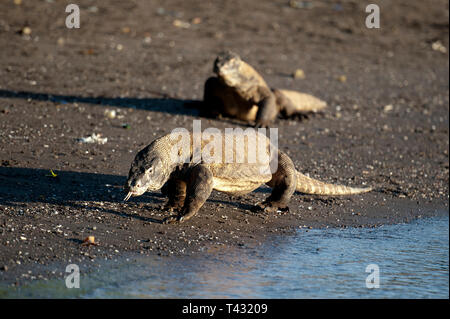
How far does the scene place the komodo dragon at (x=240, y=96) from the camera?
34.1 feet

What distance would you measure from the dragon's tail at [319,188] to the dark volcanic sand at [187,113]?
0.12 m

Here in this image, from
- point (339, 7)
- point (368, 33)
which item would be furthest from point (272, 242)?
point (339, 7)

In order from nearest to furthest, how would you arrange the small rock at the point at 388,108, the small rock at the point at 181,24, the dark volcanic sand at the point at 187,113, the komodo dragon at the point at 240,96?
1. the dark volcanic sand at the point at 187,113
2. the komodo dragon at the point at 240,96
3. the small rock at the point at 388,108
4. the small rock at the point at 181,24

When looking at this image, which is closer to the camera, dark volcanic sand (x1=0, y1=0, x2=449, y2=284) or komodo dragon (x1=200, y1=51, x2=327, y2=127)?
dark volcanic sand (x1=0, y1=0, x2=449, y2=284)

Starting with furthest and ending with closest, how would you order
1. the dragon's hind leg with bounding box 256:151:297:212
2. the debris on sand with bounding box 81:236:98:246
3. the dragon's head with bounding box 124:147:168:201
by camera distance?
the dragon's hind leg with bounding box 256:151:297:212, the dragon's head with bounding box 124:147:168:201, the debris on sand with bounding box 81:236:98:246

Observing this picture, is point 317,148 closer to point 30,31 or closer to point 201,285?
point 201,285

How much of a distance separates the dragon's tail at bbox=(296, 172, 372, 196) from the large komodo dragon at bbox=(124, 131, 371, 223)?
386 mm

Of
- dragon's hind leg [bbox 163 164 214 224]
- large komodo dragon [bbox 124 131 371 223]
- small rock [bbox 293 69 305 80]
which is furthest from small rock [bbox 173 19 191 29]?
dragon's hind leg [bbox 163 164 214 224]

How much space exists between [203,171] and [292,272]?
3.96ft

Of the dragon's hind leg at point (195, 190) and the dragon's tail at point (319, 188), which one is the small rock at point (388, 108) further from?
the dragon's hind leg at point (195, 190)

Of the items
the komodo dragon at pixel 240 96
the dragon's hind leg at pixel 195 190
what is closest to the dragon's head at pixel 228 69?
the komodo dragon at pixel 240 96

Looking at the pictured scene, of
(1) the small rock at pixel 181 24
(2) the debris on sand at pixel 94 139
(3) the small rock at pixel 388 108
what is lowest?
(3) the small rock at pixel 388 108

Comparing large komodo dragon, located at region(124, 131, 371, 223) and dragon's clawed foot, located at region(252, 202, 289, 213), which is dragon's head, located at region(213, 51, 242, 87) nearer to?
large komodo dragon, located at region(124, 131, 371, 223)

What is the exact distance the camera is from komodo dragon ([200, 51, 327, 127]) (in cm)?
1040
